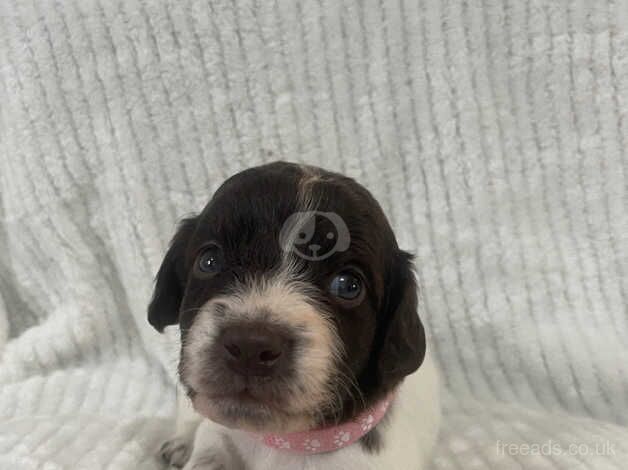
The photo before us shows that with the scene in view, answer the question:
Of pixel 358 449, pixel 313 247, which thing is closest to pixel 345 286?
pixel 313 247

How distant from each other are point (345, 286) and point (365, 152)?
1331 mm

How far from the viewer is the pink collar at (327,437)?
5.91 ft

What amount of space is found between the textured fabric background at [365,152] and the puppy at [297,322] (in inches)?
39.0

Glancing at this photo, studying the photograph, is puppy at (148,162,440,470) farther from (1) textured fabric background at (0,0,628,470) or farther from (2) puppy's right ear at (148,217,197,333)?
(1) textured fabric background at (0,0,628,470)

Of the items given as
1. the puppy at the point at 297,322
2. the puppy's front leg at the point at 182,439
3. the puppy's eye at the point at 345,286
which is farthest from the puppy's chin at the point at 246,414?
the puppy's front leg at the point at 182,439

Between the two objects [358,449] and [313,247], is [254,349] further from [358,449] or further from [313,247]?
[358,449]

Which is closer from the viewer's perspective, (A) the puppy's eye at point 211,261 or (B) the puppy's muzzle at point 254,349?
(B) the puppy's muzzle at point 254,349

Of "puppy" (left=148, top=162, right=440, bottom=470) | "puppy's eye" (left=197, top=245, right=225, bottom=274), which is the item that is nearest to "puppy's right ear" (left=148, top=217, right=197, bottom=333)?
"puppy" (left=148, top=162, right=440, bottom=470)

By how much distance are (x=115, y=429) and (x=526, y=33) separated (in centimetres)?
228

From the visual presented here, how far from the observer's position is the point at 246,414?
5.08ft

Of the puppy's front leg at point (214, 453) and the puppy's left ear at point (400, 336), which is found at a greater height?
the puppy's left ear at point (400, 336)

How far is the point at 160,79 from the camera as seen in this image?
2.89 m

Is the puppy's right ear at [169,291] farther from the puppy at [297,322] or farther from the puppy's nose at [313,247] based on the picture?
the puppy's nose at [313,247]

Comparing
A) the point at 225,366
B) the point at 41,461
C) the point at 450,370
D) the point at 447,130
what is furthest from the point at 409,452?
the point at 447,130
